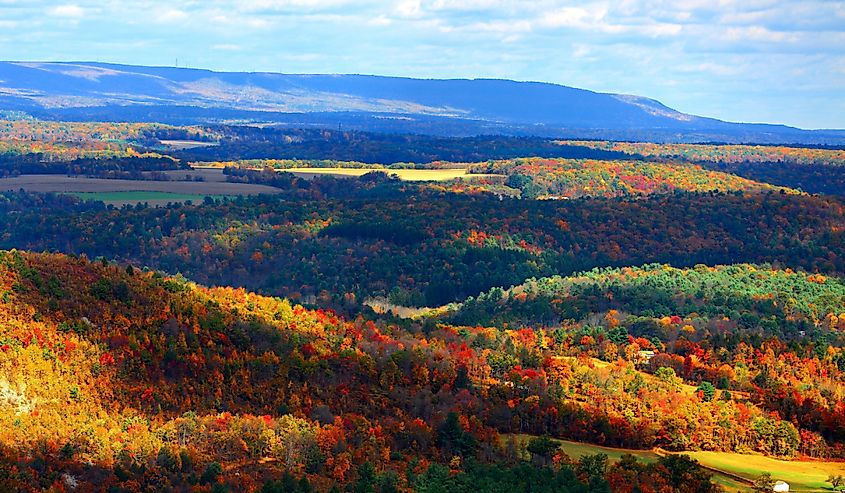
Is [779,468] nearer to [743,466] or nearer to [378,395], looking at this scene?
[743,466]

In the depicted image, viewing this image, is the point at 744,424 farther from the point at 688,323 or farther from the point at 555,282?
the point at 555,282

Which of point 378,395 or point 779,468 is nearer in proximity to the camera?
point 779,468

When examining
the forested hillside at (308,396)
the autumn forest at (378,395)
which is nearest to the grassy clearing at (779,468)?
the autumn forest at (378,395)

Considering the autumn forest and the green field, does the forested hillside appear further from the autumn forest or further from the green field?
the green field

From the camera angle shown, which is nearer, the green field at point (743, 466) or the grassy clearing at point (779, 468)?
the green field at point (743, 466)

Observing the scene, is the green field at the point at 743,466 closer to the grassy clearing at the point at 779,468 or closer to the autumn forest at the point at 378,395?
the grassy clearing at the point at 779,468

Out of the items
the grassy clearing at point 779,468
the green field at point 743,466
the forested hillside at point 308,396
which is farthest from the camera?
the grassy clearing at point 779,468

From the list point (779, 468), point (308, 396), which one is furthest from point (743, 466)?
point (308, 396)

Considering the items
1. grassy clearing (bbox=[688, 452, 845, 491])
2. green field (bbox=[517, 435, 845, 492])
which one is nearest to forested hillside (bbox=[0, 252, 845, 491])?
green field (bbox=[517, 435, 845, 492])

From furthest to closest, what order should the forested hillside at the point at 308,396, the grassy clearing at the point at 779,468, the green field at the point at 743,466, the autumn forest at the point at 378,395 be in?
the grassy clearing at the point at 779,468 → the green field at the point at 743,466 → the forested hillside at the point at 308,396 → the autumn forest at the point at 378,395

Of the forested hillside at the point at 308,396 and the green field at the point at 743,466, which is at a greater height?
the forested hillside at the point at 308,396
